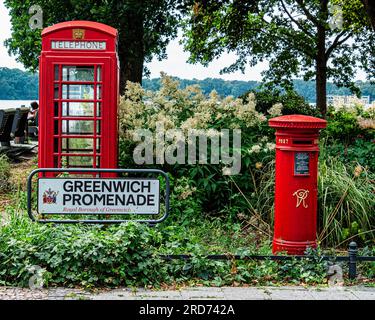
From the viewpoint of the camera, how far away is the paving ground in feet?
19.6

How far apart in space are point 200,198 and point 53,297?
367cm

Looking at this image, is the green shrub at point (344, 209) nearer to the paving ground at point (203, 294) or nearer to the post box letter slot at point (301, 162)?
the post box letter slot at point (301, 162)

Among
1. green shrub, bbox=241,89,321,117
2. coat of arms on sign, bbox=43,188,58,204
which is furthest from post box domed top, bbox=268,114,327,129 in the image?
green shrub, bbox=241,89,321,117

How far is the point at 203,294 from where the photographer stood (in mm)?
6129

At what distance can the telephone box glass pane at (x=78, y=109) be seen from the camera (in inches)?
374

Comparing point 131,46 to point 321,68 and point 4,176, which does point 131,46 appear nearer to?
point 4,176

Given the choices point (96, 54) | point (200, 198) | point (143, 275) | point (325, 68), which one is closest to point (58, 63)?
point (96, 54)

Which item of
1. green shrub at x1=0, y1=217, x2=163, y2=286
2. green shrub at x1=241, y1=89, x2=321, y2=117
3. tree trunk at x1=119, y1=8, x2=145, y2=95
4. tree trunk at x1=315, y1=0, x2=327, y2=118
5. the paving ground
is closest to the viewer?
the paving ground

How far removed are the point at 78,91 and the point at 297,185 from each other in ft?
11.9

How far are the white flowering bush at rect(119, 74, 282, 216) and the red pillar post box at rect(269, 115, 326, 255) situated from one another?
1547 millimetres

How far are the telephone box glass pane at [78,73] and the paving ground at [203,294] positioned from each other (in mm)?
3927

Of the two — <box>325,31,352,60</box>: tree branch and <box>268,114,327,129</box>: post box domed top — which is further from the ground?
<box>325,31,352,60</box>: tree branch

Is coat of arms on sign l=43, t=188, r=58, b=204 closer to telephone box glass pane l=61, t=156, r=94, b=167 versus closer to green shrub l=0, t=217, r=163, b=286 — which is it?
green shrub l=0, t=217, r=163, b=286

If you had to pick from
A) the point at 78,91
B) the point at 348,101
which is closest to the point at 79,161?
the point at 78,91
